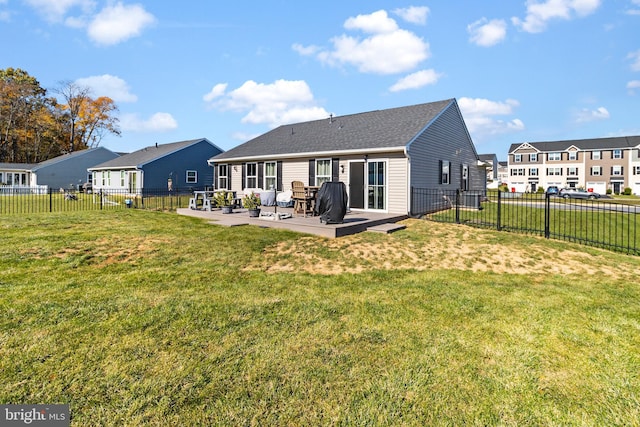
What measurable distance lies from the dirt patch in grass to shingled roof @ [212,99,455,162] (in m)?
5.24

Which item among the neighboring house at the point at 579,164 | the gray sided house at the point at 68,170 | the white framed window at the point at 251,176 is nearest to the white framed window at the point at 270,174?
the white framed window at the point at 251,176

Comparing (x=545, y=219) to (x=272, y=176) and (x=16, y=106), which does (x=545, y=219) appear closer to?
(x=272, y=176)

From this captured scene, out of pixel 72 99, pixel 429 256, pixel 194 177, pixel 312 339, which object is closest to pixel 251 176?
pixel 429 256

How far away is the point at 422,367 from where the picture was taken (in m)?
2.87

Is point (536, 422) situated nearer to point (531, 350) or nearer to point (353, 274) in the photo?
point (531, 350)

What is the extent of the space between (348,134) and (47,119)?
51.5 metres

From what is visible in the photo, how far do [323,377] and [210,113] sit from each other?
2167 cm

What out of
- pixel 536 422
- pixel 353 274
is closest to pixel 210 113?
pixel 353 274

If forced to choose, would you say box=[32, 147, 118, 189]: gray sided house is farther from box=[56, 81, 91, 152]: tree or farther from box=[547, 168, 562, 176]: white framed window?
box=[547, 168, 562, 176]: white framed window

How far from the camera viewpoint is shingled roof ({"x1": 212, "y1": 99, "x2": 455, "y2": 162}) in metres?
13.5

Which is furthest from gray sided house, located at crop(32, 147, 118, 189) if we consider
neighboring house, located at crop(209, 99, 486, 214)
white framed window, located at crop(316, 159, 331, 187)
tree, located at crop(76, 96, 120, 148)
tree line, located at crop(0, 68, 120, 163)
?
white framed window, located at crop(316, 159, 331, 187)

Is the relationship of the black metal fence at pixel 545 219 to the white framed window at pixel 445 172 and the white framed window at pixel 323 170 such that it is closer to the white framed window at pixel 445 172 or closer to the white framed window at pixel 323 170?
the white framed window at pixel 445 172

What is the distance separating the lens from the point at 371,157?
1340 centimetres

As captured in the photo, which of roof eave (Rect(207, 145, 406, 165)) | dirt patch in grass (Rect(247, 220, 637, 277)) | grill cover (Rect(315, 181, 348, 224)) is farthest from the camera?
roof eave (Rect(207, 145, 406, 165))
